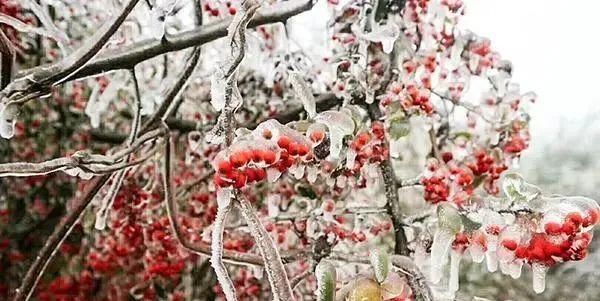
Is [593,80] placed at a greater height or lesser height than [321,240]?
lesser

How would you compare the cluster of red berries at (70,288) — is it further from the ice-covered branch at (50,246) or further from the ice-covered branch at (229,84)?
the ice-covered branch at (229,84)

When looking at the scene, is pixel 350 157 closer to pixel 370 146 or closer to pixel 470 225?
pixel 370 146

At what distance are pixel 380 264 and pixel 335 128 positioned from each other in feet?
0.40

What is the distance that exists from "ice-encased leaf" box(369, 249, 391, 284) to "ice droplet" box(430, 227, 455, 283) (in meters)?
0.04

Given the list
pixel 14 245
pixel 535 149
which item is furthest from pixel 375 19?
pixel 535 149

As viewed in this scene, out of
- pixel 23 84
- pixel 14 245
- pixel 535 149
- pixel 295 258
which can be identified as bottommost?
pixel 535 149

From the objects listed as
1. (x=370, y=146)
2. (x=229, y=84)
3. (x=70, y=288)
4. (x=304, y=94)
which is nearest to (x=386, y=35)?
(x=370, y=146)

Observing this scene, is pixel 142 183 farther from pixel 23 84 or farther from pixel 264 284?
pixel 23 84

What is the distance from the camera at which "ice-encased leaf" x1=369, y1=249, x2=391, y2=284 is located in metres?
0.55

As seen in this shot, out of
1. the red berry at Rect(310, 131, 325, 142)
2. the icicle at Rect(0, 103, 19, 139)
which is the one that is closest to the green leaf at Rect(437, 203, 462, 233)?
the red berry at Rect(310, 131, 325, 142)

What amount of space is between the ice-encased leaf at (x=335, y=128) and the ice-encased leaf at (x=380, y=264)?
0.31 feet

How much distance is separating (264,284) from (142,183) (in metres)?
0.32

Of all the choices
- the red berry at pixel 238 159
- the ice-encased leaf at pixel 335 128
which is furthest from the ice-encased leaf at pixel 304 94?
the red berry at pixel 238 159

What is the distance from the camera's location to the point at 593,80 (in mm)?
2850
